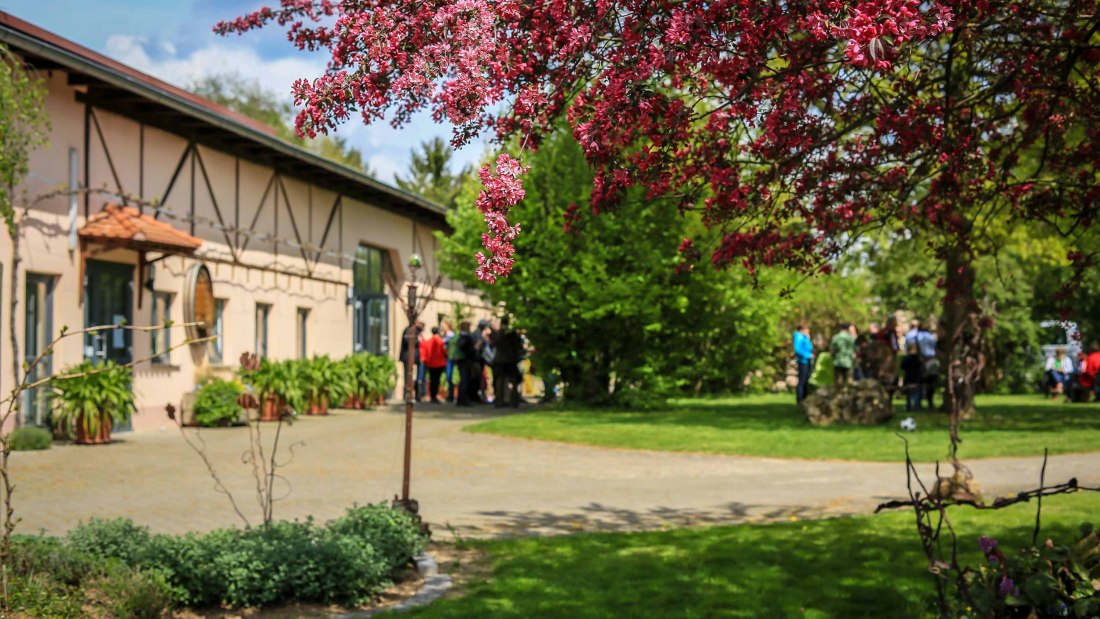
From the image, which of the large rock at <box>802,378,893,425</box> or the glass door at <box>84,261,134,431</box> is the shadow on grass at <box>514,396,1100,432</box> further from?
the glass door at <box>84,261,134,431</box>

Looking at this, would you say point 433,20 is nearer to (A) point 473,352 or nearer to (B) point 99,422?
(B) point 99,422

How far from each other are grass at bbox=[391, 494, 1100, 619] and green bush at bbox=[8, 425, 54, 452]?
9.89 m

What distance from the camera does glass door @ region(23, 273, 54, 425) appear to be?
18.2 meters

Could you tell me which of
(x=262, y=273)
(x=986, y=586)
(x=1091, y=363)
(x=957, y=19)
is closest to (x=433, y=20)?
(x=957, y=19)

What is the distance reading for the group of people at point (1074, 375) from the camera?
1303 inches

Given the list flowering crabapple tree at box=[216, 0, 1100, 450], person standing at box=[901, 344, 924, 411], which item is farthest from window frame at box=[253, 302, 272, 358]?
flowering crabapple tree at box=[216, 0, 1100, 450]

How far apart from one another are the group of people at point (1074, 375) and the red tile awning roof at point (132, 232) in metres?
24.5

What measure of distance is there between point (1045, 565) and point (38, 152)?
17716 millimetres

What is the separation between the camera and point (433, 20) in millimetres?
3896

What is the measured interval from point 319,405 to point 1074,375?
21208mm

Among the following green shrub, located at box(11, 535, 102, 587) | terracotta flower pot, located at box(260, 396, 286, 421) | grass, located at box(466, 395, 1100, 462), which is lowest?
green shrub, located at box(11, 535, 102, 587)

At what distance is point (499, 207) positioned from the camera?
359 cm

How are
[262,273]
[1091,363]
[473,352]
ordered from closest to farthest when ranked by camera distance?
[262,273]
[473,352]
[1091,363]

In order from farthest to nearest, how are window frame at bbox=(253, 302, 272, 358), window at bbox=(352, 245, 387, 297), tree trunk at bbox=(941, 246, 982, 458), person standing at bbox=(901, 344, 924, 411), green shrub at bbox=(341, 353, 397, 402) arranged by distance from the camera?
window at bbox=(352, 245, 387, 297), green shrub at bbox=(341, 353, 397, 402), window frame at bbox=(253, 302, 272, 358), person standing at bbox=(901, 344, 924, 411), tree trunk at bbox=(941, 246, 982, 458)
